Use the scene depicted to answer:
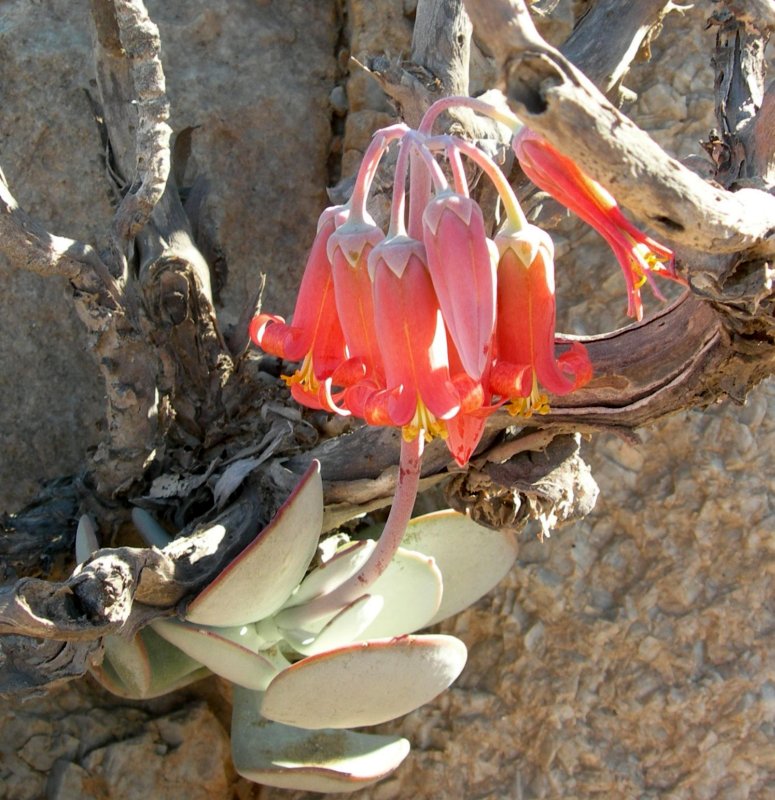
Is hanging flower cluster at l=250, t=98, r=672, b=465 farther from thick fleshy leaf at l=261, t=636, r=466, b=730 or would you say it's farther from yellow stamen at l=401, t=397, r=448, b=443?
thick fleshy leaf at l=261, t=636, r=466, b=730

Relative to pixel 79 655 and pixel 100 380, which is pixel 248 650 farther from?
pixel 100 380

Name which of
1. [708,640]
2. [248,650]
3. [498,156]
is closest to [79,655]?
[248,650]

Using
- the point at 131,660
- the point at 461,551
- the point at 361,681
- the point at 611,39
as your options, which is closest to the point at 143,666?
the point at 131,660

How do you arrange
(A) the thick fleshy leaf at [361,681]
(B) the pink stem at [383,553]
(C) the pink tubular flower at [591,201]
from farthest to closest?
(A) the thick fleshy leaf at [361,681] → (B) the pink stem at [383,553] → (C) the pink tubular flower at [591,201]

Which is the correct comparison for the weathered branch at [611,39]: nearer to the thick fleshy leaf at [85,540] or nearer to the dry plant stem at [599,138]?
the dry plant stem at [599,138]

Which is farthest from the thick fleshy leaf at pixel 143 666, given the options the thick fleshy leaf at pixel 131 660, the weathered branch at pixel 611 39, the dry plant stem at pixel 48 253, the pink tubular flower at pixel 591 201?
the weathered branch at pixel 611 39

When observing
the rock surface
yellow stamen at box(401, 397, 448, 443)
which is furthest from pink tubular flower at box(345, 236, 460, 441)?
the rock surface
